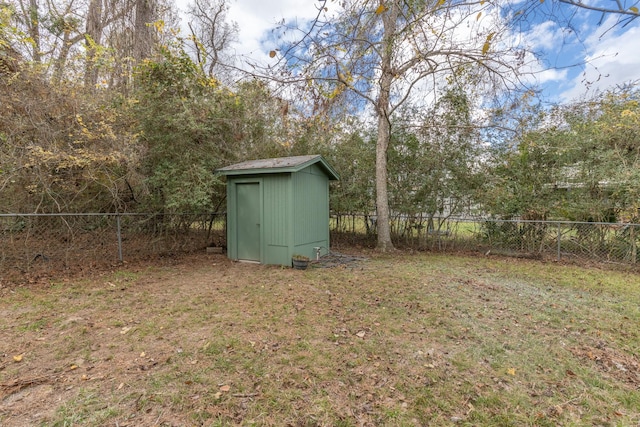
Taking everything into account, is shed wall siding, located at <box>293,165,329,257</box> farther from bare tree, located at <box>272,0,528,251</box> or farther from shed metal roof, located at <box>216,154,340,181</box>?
bare tree, located at <box>272,0,528,251</box>

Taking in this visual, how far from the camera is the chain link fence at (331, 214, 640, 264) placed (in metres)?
6.37

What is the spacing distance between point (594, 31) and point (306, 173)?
15.8ft

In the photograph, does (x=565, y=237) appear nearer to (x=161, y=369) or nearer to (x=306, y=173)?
(x=306, y=173)

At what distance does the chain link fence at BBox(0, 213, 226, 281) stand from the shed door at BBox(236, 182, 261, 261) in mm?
1573

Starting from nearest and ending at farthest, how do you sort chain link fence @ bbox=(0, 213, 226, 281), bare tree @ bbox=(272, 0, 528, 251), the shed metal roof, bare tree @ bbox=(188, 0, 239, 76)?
1. bare tree @ bbox=(272, 0, 528, 251)
2. chain link fence @ bbox=(0, 213, 226, 281)
3. the shed metal roof
4. bare tree @ bbox=(188, 0, 239, 76)

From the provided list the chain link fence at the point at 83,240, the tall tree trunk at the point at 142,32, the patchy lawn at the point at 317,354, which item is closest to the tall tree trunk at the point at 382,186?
the patchy lawn at the point at 317,354

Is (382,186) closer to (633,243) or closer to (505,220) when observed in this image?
(505,220)

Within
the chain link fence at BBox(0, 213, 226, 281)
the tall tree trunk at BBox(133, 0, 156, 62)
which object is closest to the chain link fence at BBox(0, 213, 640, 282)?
the chain link fence at BBox(0, 213, 226, 281)

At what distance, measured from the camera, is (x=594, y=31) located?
223 cm

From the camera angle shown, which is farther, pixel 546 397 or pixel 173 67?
pixel 173 67

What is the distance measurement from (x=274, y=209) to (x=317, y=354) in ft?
12.4

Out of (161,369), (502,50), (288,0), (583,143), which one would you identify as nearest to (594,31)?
(288,0)

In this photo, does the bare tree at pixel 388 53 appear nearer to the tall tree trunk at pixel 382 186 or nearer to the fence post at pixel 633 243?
the tall tree trunk at pixel 382 186

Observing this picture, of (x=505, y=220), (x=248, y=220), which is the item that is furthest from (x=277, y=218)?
(x=505, y=220)
